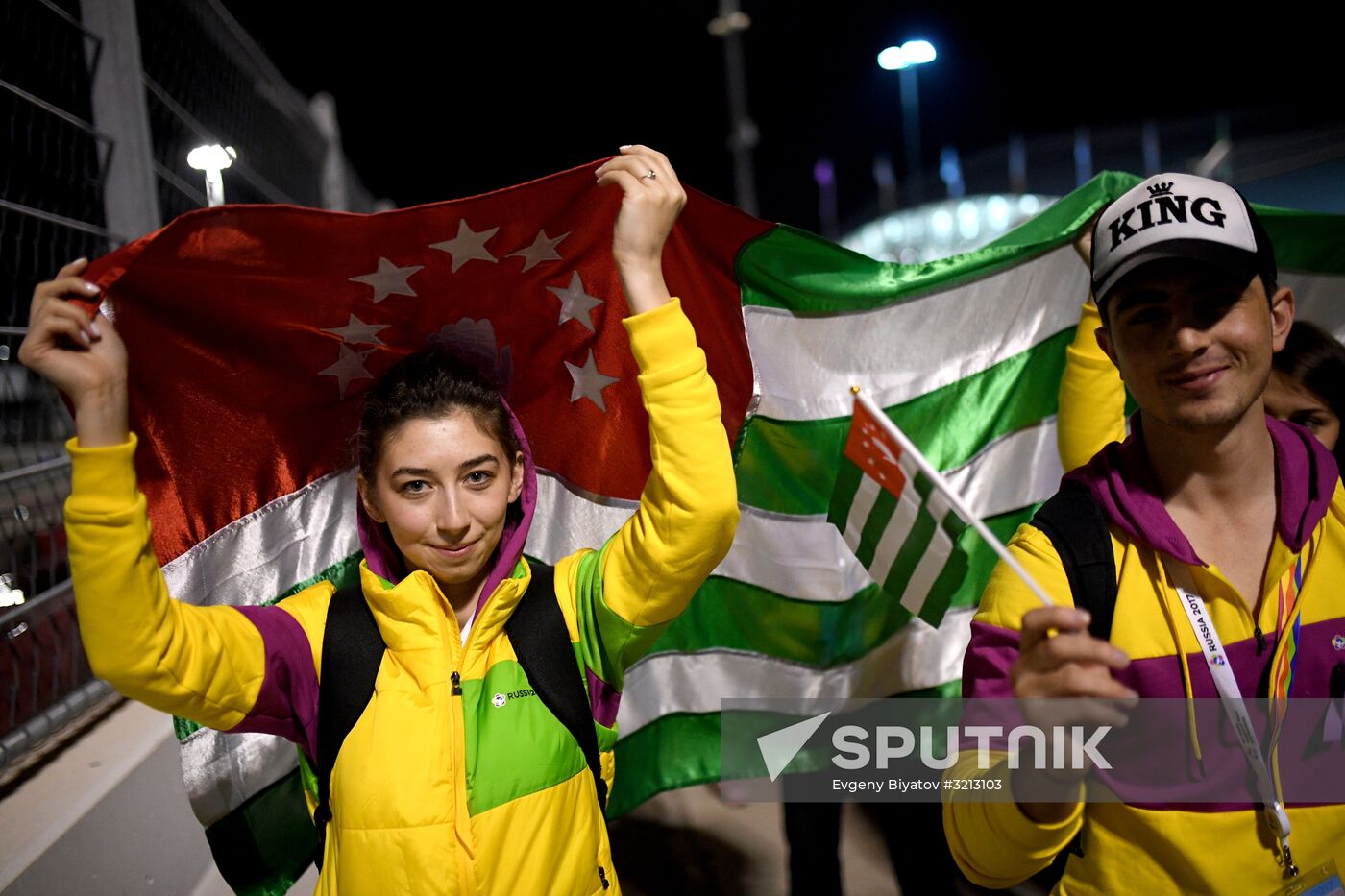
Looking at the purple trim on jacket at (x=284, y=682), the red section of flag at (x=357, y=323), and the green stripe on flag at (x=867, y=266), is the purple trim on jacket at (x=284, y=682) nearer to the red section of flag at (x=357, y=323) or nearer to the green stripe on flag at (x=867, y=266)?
the red section of flag at (x=357, y=323)

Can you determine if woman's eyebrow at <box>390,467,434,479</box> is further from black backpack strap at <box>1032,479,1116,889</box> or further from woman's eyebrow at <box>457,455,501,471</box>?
black backpack strap at <box>1032,479,1116,889</box>

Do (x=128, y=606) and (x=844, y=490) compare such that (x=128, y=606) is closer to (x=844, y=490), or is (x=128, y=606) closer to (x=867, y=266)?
(x=844, y=490)

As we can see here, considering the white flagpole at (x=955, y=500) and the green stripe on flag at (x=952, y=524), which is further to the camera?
the green stripe on flag at (x=952, y=524)

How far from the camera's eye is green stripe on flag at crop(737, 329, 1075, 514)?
2773 mm

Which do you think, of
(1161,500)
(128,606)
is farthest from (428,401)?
(1161,500)

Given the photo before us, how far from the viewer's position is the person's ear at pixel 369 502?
2.08 metres

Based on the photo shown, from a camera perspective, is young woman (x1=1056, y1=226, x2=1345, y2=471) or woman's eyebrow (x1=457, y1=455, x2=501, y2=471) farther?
young woman (x1=1056, y1=226, x2=1345, y2=471)

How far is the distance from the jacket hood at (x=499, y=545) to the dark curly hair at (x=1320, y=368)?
87.0 inches

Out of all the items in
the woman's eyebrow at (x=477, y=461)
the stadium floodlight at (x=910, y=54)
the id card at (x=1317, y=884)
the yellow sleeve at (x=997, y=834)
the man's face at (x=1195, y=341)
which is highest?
the stadium floodlight at (x=910, y=54)

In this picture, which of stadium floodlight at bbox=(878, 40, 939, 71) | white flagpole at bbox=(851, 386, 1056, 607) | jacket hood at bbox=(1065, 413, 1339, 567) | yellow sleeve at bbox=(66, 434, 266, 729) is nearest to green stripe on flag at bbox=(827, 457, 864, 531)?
white flagpole at bbox=(851, 386, 1056, 607)

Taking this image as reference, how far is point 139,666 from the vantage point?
1712mm

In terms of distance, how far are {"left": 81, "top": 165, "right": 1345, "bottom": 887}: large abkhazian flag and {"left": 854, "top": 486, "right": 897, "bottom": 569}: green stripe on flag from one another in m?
0.79

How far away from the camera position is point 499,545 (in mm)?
2129

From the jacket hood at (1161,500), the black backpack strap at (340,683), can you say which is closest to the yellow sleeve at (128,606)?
the black backpack strap at (340,683)
